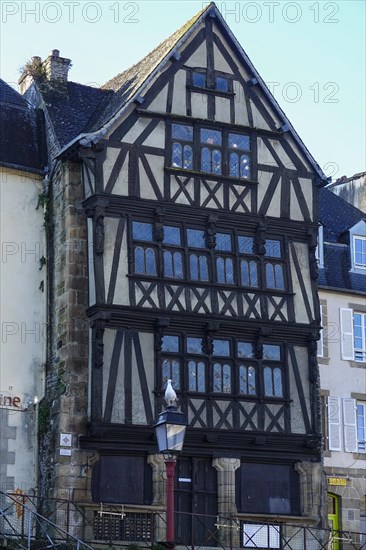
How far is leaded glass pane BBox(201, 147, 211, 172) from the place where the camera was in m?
28.7

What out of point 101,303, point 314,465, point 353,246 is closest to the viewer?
point 101,303

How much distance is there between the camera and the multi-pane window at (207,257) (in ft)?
90.4

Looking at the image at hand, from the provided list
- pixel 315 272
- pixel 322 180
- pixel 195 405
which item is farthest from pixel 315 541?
pixel 322 180

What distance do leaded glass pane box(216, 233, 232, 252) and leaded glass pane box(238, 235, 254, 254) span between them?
27cm

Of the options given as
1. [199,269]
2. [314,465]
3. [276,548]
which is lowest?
[276,548]

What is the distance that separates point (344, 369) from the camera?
32.1m

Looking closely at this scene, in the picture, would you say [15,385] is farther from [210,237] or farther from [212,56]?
[212,56]

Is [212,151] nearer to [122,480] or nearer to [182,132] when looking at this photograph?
[182,132]

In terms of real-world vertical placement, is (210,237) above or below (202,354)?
above

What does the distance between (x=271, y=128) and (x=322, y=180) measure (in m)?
1.73

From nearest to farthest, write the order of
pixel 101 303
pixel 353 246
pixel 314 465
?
pixel 101 303 < pixel 314 465 < pixel 353 246

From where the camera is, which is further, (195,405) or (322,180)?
(322,180)

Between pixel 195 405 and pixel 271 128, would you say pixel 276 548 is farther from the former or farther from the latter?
pixel 271 128

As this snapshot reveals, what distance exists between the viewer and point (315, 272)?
29.3m
